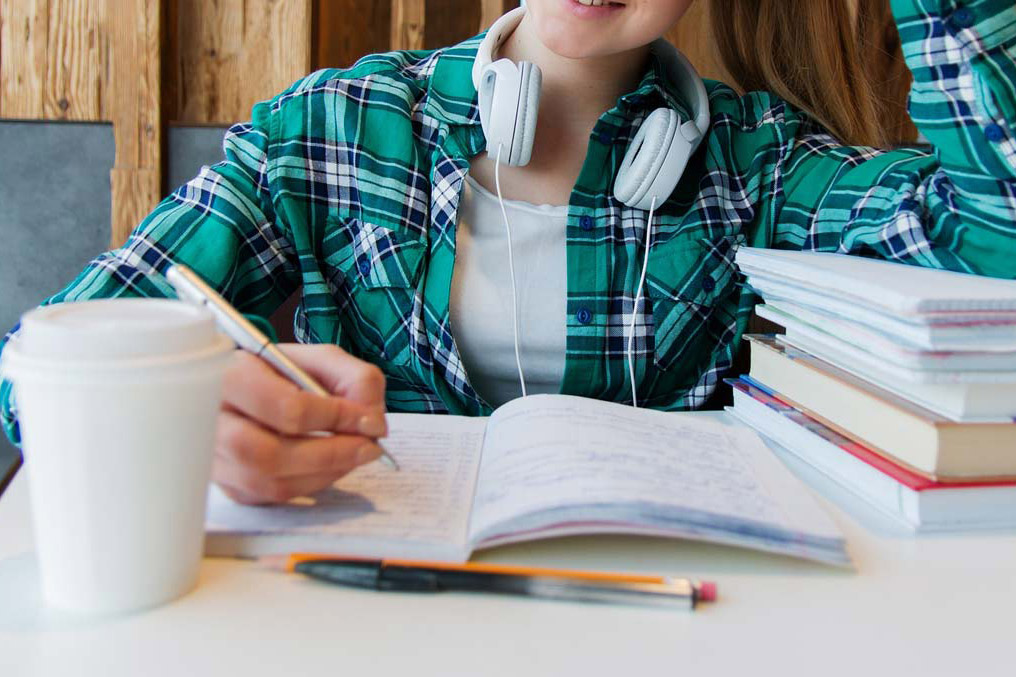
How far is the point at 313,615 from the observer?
1.55 ft

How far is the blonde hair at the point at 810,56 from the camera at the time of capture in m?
1.26

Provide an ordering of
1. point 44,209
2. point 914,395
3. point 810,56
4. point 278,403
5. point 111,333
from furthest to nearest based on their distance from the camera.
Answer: point 44,209 < point 810,56 < point 914,395 < point 278,403 < point 111,333

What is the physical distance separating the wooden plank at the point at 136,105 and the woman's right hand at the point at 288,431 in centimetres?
139

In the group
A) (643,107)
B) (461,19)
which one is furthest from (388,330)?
(461,19)

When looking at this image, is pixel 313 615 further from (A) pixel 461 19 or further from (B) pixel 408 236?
(A) pixel 461 19

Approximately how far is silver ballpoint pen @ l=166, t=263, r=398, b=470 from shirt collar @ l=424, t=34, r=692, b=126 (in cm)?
63

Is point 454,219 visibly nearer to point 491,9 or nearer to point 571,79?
point 571,79

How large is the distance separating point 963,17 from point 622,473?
65 cm

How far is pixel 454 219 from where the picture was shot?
3.51ft

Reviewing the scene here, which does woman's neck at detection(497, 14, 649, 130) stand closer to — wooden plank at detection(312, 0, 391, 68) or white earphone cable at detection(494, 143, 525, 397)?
white earphone cable at detection(494, 143, 525, 397)

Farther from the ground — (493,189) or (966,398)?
(493,189)

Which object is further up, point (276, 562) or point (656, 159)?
point (656, 159)

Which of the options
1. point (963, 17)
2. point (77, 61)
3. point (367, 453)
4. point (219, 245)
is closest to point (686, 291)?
point (963, 17)

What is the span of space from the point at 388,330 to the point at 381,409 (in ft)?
1.72
